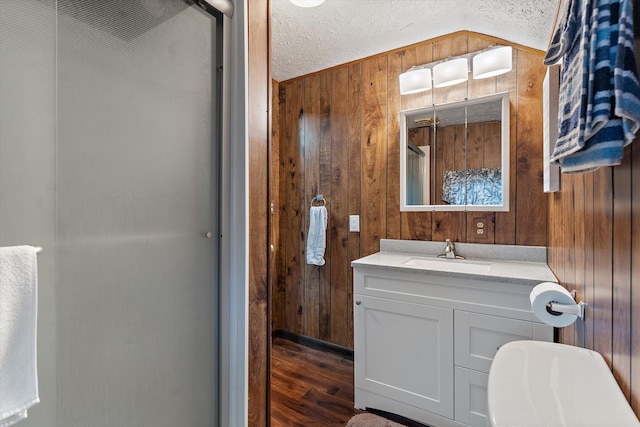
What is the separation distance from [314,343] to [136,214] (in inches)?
83.8

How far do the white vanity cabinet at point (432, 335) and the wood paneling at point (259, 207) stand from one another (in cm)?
84

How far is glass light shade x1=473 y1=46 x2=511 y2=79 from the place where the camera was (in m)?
1.73

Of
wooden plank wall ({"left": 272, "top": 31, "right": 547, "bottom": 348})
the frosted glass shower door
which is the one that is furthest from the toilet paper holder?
the frosted glass shower door

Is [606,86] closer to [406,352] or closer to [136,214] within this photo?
[136,214]

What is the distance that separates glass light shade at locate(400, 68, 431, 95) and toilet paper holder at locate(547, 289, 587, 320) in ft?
5.07

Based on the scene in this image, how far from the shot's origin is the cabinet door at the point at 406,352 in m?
1.53

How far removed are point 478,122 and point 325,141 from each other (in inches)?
44.8

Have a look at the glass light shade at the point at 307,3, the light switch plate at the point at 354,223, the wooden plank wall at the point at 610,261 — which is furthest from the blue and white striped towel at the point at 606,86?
the light switch plate at the point at 354,223

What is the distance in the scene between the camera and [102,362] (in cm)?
69

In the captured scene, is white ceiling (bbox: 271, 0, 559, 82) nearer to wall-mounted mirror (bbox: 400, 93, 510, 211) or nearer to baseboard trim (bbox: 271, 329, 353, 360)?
wall-mounted mirror (bbox: 400, 93, 510, 211)

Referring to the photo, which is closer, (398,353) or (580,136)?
(580,136)

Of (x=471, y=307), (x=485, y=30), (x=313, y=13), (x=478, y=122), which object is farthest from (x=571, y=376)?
(x=313, y=13)

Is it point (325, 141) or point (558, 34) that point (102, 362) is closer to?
point (558, 34)

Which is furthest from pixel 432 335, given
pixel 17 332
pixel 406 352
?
pixel 17 332
